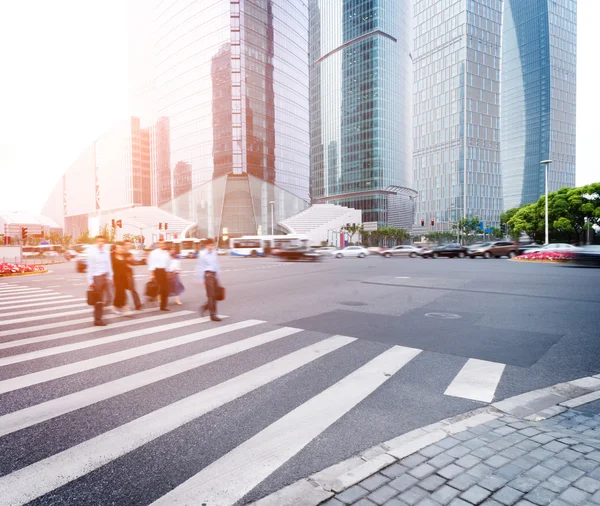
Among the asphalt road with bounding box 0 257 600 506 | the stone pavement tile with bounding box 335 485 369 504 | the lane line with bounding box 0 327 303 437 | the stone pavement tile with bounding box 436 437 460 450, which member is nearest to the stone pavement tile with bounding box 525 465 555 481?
the stone pavement tile with bounding box 436 437 460 450

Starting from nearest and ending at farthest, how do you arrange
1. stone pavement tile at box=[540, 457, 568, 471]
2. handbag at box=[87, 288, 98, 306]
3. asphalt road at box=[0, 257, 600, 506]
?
stone pavement tile at box=[540, 457, 568, 471]
asphalt road at box=[0, 257, 600, 506]
handbag at box=[87, 288, 98, 306]

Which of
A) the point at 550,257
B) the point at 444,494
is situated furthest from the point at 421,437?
the point at 550,257

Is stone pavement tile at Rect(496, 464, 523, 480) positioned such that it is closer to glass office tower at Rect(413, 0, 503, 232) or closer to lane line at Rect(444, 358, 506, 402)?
lane line at Rect(444, 358, 506, 402)

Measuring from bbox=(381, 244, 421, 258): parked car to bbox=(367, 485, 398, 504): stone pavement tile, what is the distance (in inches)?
1532

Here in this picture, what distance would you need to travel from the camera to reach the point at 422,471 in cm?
244

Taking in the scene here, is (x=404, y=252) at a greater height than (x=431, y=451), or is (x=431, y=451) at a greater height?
(x=404, y=252)

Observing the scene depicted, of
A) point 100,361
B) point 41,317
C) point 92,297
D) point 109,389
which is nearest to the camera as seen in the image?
point 109,389

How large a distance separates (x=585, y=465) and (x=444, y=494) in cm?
113

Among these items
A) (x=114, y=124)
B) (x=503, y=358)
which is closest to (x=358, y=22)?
(x=114, y=124)

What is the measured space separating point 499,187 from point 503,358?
437 ft

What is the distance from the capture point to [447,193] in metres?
117

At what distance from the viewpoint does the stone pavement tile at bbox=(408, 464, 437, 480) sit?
2396 mm

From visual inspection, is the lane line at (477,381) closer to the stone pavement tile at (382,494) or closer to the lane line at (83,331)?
the stone pavement tile at (382,494)

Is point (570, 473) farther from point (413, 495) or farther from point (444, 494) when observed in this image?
point (413, 495)
